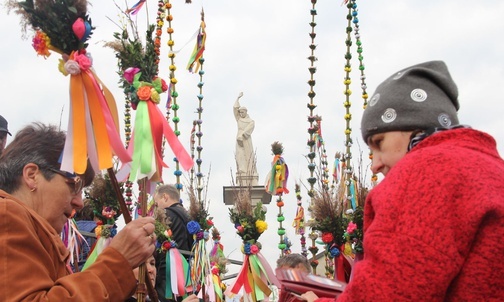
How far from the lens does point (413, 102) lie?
6.36ft

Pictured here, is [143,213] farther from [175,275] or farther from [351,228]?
[175,275]

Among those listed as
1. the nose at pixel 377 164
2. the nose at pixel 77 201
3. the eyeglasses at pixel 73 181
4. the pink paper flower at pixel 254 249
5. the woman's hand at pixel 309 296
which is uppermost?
the eyeglasses at pixel 73 181

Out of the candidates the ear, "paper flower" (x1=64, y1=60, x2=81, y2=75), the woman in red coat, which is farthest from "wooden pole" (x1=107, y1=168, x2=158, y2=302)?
the woman in red coat

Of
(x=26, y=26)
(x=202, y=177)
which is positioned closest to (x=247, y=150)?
(x=202, y=177)

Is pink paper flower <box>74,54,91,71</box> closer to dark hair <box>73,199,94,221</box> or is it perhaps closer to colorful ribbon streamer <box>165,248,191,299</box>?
colorful ribbon streamer <box>165,248,191,299</box>

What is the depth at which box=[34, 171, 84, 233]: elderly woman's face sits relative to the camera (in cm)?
272

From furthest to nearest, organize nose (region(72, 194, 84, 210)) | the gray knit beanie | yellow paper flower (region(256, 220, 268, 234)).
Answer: yellow paper flower (region(256, 220, 268, 234)) → nose (region(72, 194, 84, 210)) → the gray knit beanie

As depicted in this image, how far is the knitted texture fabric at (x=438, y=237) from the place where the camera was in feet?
5.20

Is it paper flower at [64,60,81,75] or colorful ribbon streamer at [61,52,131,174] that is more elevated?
paper flower at [64,60,81,75]

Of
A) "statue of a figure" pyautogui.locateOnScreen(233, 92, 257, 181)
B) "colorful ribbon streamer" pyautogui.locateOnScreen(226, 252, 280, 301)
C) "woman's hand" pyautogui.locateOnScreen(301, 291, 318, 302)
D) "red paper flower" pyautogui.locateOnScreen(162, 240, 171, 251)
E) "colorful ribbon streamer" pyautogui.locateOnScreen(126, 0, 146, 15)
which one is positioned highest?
"statue of a figure" pyautogui.locateOnScreen(233, 92, 257, 181)

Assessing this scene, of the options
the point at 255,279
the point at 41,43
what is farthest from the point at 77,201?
the point at 255,279

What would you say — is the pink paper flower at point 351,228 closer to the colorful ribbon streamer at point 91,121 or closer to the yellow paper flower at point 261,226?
the yellow paper flower at point 261,226

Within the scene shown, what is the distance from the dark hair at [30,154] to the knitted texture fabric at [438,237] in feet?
5.00

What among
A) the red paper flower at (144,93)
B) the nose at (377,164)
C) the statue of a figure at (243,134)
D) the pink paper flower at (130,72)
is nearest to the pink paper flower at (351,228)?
the red paper flower at (144,93)
